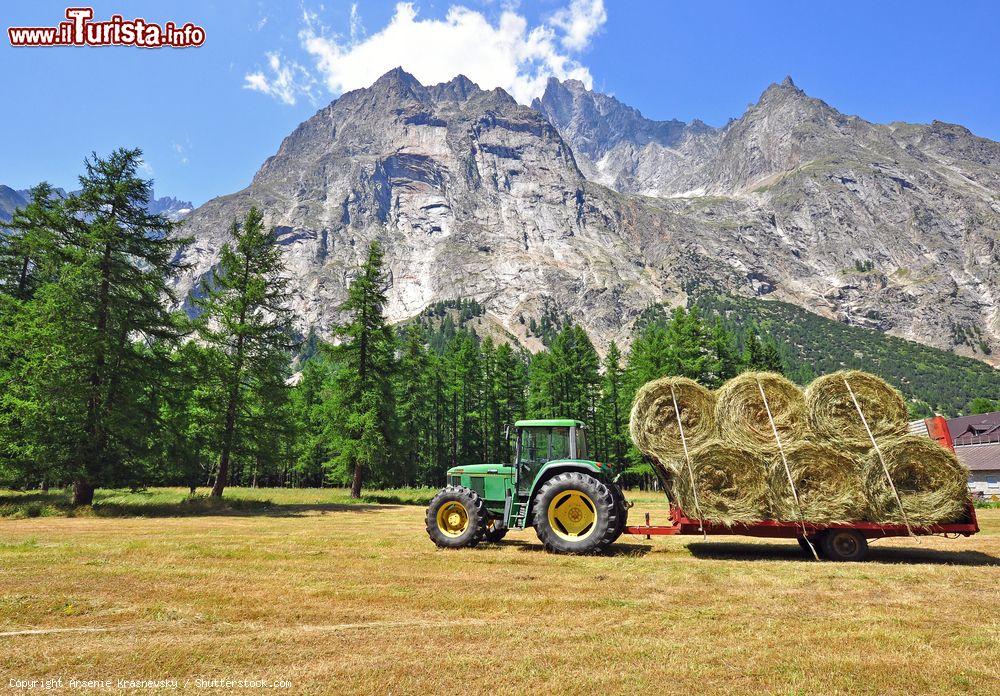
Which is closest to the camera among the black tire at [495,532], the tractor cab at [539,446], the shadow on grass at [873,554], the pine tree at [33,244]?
the shadow on grass at [873,554]

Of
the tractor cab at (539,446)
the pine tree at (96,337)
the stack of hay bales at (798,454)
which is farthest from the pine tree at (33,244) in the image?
the stack of hay bales at (798,454)

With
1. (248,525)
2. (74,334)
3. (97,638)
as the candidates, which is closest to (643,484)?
(248,525)

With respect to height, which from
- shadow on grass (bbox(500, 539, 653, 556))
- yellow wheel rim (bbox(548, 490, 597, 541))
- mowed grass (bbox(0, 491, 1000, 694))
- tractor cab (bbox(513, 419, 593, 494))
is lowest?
shadow on grass (bbox(500, 539, 653, 556))

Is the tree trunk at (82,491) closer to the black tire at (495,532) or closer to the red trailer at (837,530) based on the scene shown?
the black tire at (495,532)

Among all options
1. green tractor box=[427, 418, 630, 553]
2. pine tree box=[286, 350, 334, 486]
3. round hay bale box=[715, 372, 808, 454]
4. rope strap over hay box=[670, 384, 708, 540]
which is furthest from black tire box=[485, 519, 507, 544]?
pine tree box=[286, 350, 334, 486]

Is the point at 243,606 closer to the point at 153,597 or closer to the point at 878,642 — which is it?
the point at 153,597

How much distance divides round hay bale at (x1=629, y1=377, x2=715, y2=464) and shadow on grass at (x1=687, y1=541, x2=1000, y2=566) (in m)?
2.12

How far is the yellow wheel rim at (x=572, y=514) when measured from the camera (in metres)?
9.50

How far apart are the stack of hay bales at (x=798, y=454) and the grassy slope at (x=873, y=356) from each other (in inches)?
5482

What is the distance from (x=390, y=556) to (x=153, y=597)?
3.78 metres

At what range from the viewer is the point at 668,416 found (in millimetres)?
9656

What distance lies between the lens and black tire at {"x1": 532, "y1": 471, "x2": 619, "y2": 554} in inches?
358

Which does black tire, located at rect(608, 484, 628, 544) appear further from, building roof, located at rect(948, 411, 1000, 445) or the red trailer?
building roof, located at rect(948, 411, 1000, 445)

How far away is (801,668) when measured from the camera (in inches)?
157
